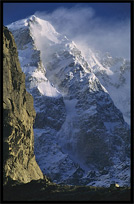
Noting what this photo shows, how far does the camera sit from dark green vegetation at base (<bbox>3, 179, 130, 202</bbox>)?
47.1 m

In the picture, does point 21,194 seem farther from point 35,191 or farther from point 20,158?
point 20,158

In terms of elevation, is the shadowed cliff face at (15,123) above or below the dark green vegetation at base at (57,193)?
above

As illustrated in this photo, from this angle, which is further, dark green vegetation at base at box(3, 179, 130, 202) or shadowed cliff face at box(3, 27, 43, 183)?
shadowed cliff face at box(3, 27, 43, 183)

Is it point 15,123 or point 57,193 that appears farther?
point 15,123

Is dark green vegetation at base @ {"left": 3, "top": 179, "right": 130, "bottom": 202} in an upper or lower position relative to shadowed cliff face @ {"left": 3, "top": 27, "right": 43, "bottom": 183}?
lower

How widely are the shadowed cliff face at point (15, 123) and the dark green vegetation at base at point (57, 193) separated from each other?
16.6ft

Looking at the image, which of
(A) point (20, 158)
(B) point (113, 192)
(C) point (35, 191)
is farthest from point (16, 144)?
(B) point (113, 192)

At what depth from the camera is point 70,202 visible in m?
44.3

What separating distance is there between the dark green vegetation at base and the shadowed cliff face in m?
5.06

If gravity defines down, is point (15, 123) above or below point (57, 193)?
above

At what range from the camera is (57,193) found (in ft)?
172

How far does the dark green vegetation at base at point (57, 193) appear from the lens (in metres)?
47.1

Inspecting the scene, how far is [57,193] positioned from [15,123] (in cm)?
1817

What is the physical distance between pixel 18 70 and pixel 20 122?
8.27m
